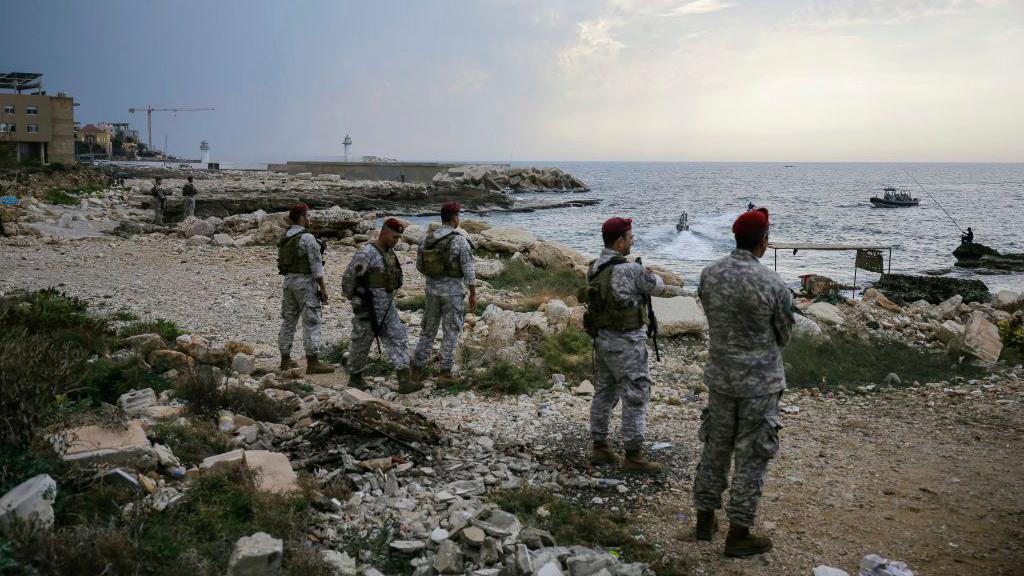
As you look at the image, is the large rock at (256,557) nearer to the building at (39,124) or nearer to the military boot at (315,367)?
the military boot at (315,367)

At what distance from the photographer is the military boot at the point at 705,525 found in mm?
4160

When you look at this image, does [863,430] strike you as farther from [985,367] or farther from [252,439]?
[252,439]

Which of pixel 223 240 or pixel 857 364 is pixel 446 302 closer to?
pixel 857 364

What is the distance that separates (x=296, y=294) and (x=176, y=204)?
1884 cm

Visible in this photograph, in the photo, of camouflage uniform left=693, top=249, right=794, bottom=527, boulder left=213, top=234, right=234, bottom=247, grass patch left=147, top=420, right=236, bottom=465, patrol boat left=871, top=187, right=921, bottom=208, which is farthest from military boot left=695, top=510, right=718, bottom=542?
patrol boat left=871, top=187, right=921, bottom=208

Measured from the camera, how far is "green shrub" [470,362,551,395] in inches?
290

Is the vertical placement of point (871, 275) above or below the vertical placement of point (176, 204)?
below

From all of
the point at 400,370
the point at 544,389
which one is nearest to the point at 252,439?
the point at 400,370

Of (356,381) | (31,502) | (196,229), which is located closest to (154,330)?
(356,381)

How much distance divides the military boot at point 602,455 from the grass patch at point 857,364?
3.73 m

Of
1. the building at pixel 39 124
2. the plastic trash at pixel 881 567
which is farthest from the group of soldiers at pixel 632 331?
the building at pixel 39 124

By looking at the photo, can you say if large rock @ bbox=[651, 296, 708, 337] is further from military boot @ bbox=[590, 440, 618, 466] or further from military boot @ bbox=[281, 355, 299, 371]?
military boot @ bbox=[281, 355, 299, 371]

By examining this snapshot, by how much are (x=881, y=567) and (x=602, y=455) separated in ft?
6.69

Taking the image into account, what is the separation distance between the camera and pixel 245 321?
1020 centimetres
